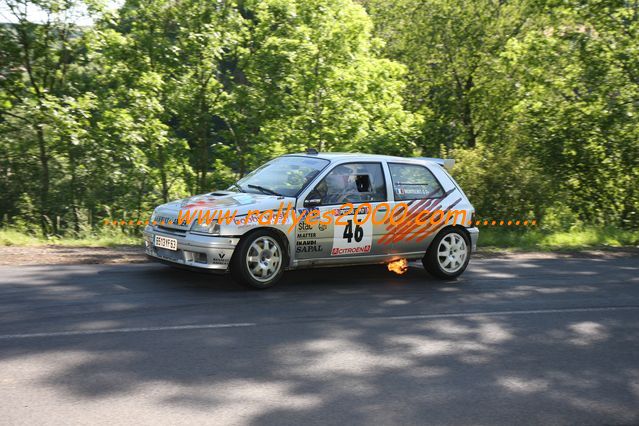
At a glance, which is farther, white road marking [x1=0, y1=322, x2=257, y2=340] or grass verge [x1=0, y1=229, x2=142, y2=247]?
grass verge [x1=0, y1=229, x2=142, y2=247]

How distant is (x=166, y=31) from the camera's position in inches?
874

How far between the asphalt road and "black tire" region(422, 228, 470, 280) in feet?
1.25

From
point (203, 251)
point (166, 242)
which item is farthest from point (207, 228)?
point (166, 242)

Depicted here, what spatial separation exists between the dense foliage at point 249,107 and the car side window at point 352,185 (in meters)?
8.65

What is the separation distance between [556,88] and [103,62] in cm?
1383

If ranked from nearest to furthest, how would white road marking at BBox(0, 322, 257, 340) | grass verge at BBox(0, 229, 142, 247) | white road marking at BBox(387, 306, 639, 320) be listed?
white road marking at BBox(0, 322, 257, 340), white road marking at BBox(387, 306, 639, 320), grass verge at BBox(0, 229, 142, 247)

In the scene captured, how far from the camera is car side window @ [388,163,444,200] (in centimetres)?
992

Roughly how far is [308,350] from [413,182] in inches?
173

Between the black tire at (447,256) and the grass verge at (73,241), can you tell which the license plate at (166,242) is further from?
the grass verge at (73,241)

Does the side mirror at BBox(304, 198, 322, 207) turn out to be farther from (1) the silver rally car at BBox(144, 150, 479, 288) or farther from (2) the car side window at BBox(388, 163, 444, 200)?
(2) the car side window at BBox(388, 163, 444, 200)

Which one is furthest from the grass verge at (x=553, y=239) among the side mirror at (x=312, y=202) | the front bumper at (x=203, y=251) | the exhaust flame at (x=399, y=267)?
the front bumper at (x=203, y=251)

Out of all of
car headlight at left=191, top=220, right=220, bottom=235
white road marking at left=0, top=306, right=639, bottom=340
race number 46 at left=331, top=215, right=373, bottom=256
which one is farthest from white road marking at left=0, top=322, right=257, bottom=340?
race number 46 at left=331, top=215, right=373, bottom=256

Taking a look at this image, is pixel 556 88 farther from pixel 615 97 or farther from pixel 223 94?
pixel 223 94

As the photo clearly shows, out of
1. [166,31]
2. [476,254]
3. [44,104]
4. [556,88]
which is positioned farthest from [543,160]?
[44,104]
